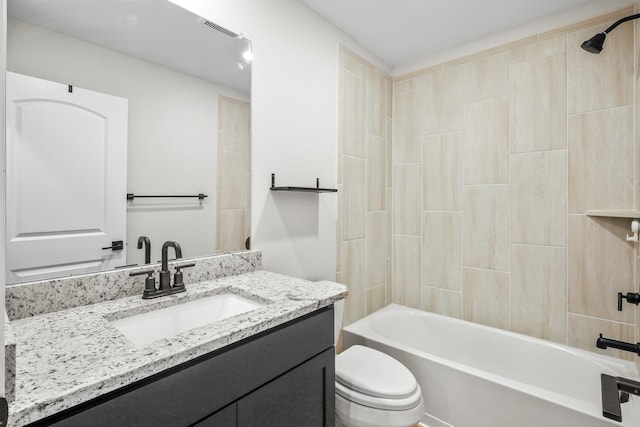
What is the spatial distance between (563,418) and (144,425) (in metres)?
1.74

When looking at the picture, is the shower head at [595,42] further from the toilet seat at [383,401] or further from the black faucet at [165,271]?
the black faucet at [165,271]

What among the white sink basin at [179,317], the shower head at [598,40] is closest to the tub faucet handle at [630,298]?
the shower head at [598,40]

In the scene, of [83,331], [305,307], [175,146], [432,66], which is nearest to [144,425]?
[83,331]

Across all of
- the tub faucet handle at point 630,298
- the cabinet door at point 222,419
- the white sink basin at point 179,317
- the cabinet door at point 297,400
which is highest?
the white sink basin at point 179,317

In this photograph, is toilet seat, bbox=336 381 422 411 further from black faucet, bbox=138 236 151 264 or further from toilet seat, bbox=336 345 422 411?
black faucet, bbox=138 236 151 264

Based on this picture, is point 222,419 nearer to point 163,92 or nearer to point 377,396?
point 377,396

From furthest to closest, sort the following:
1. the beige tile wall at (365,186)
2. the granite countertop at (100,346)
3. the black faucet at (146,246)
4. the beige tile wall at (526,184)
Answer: the beige tile wall at (365,186), the beige tile wall at (526,184), the black faucet at (146,246), the granite countertop at (100,346)

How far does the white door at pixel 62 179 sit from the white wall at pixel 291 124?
612 millimetres

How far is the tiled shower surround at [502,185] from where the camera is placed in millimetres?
1843

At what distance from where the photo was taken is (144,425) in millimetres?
698

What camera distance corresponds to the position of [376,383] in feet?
5.03

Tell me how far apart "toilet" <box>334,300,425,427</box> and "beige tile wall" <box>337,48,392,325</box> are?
0.66 metres

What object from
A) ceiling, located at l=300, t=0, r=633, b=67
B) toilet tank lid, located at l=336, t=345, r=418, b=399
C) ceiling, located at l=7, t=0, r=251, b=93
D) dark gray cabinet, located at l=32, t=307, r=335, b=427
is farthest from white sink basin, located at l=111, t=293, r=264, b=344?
ceiling, located at l=300, t=0, r=633, b=67

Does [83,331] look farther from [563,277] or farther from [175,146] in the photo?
[563,277]
